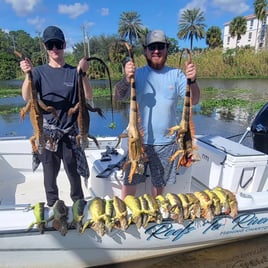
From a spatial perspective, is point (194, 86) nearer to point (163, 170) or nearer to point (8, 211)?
point (163, 170)

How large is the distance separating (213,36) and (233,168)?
5308cm

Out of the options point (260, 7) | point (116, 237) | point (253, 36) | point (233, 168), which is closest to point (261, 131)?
point (233, 168)

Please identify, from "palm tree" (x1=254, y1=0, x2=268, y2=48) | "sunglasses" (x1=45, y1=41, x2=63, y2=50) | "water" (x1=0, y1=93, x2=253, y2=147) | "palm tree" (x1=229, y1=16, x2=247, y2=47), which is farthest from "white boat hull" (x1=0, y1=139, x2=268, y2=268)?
"palm tree" (x1=229, y1=16, x2=247, y2=47)

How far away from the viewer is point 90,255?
9.02ft

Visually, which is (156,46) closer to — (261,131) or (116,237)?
(116,237)

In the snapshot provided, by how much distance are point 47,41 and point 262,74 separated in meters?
35.1

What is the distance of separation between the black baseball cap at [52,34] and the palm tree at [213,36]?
53.3 meters

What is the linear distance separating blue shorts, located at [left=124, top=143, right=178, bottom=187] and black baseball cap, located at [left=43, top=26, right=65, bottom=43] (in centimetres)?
122

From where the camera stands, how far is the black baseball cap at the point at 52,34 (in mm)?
2600

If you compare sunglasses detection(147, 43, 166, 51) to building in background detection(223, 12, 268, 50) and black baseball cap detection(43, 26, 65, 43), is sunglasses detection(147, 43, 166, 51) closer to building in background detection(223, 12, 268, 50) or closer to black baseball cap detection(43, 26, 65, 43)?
black baseball cap detection(43, 26, 65, 43)

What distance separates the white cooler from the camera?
11.5ft

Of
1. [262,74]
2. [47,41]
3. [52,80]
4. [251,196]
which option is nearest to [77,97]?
[52,80]

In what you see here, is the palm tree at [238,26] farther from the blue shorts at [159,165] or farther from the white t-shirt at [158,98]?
A: the blue shorts at [159,165]

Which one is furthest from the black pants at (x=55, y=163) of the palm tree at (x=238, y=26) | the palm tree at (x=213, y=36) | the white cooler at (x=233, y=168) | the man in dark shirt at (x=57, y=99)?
the palm tree at (x=238, y=26)
